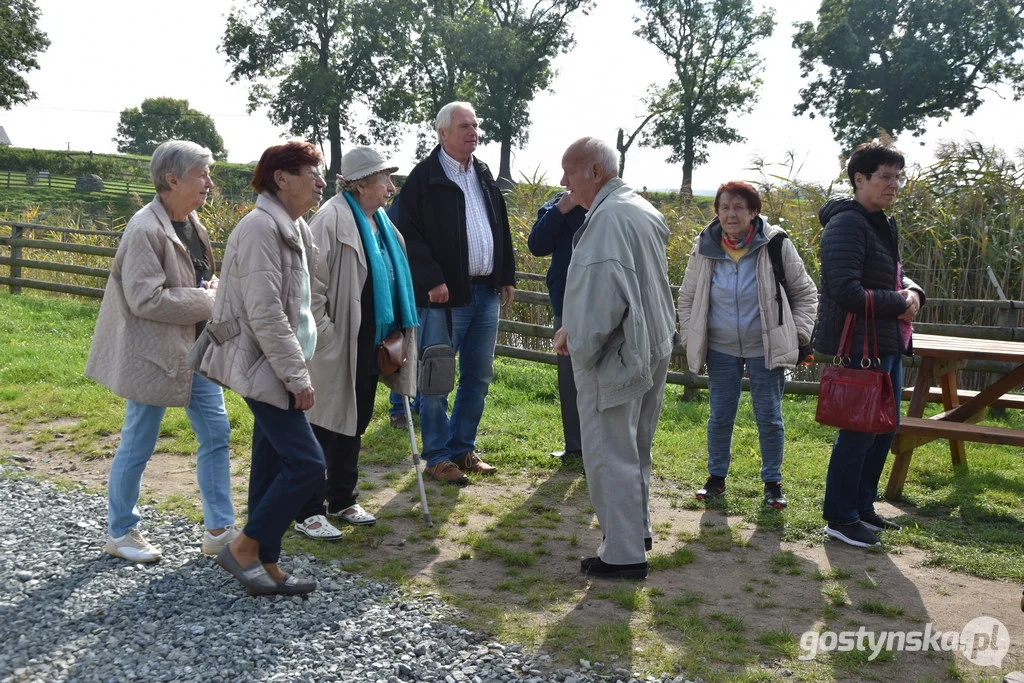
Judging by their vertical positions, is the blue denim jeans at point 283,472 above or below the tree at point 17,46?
below

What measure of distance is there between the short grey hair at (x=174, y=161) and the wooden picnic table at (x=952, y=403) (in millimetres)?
3985

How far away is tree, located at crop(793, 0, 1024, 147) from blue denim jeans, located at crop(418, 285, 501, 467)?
39779 mm

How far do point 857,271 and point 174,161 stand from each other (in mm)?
3235

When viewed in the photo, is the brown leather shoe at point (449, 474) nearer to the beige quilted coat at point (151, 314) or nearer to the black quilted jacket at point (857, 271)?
the beige quilted coat at point (151, 314)

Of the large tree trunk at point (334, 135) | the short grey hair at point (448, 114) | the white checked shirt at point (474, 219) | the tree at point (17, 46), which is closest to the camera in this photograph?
the short grey hair at point (448, 114)

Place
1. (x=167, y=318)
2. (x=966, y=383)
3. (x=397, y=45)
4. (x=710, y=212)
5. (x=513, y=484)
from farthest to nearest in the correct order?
(x=397, y=45), (x=710, y=212), (x=966, y=383), (x=513, y=484), (x=167, y=318)

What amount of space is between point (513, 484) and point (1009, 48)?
143ft

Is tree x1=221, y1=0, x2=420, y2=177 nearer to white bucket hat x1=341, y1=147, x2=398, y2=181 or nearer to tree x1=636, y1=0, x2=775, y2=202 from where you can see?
tree x1=636, y1=0, x2=775, y2=202

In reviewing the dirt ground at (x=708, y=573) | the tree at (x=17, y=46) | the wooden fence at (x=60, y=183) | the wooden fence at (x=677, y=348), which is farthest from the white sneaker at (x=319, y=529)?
the wooden fence at (x=60, y=183)

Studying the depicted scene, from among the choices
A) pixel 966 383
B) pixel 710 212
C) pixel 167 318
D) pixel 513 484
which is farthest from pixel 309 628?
pixel 710 212

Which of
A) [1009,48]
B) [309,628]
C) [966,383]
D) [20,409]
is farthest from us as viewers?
[1009,48]

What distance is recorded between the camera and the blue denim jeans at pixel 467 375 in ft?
20.1

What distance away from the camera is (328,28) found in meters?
48.8

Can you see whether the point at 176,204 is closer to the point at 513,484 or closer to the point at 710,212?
the point at 513,484
